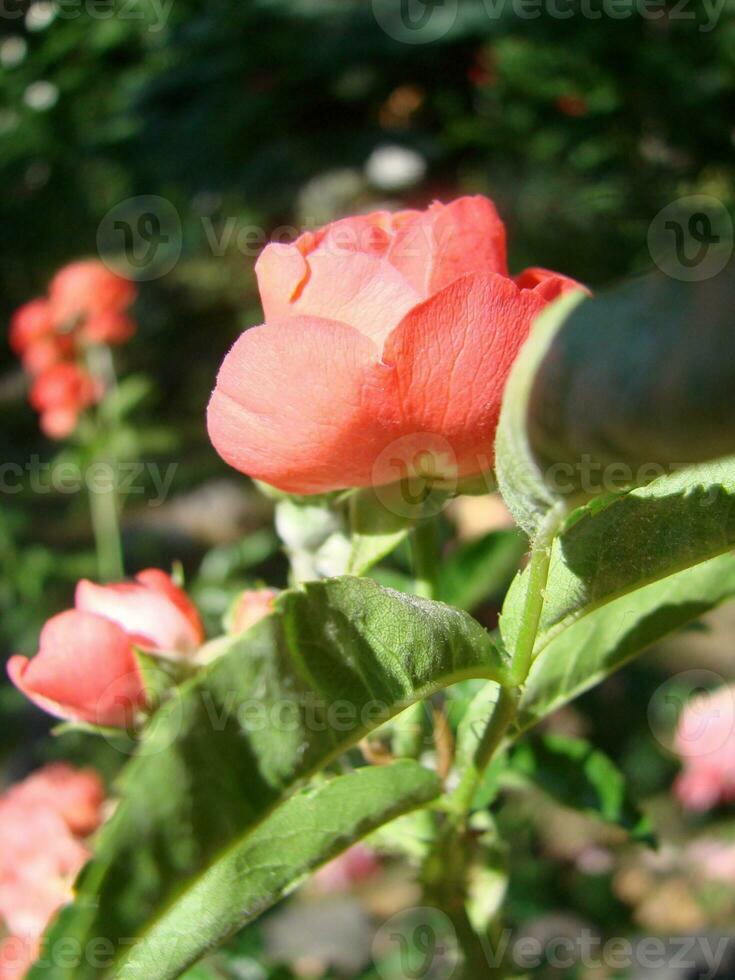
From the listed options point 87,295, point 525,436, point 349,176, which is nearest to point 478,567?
point 525,436

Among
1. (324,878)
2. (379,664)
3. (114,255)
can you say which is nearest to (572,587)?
(379,664)

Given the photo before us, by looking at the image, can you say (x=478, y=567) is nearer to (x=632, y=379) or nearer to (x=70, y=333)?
(x=632, y=379)

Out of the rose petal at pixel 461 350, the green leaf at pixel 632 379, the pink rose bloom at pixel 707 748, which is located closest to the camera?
the green leaf at pixel 632 379

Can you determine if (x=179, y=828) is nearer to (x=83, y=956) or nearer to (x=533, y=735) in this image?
(x=83, y=956)

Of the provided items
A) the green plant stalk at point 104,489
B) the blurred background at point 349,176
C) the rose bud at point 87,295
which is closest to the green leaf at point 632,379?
the blurred background at point 349,176

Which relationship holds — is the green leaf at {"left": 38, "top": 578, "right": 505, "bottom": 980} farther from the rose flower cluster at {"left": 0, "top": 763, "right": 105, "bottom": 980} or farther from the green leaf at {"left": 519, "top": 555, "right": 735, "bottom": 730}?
the rose flower cluster at {"left": 0, "top": 763, "right": 105, "bottom": 980}

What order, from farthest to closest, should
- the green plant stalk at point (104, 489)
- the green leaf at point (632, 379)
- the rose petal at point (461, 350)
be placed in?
the green plant stalk at point (104, 489)
the rose petal at point (461, 350)
the green leaf at point (632, 379)

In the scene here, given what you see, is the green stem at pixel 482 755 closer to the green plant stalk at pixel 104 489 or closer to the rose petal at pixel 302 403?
the rose petal at pixel 302 403

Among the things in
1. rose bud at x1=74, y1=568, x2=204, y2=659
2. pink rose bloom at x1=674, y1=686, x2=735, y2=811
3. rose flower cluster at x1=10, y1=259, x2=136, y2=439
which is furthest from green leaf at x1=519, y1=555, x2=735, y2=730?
rose flower cluster at x1=10, y1=259, x2=136, y2=439
